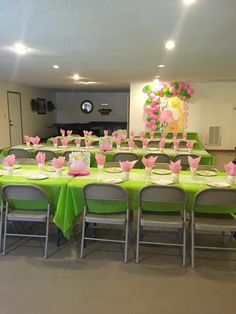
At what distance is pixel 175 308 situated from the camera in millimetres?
2098

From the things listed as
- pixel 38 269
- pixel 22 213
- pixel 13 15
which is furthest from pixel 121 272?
pixel 13 15

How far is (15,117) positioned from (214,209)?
8845 millimetres

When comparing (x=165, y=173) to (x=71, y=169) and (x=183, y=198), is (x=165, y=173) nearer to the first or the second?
(x=183, y=198)

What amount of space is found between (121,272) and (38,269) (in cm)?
77

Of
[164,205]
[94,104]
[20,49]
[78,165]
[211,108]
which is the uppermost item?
[20,49]

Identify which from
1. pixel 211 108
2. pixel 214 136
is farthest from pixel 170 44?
pixel 214 136

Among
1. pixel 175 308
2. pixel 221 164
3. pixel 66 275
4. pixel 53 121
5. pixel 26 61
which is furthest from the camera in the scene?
pixel 53 121

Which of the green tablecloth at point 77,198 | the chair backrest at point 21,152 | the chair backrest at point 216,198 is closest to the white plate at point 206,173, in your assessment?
the green tablecloth at point 77,198

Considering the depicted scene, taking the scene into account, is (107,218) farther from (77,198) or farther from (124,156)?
(124,156)

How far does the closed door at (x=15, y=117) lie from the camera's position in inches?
381

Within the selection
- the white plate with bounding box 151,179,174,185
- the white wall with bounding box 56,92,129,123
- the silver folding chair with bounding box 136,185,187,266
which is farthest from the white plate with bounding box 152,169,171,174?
the white wall with bounding box 56,92,129,123

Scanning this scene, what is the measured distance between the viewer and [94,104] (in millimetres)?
14703

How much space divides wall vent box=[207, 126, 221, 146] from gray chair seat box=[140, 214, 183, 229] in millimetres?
7218

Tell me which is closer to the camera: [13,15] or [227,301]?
[227,301]
